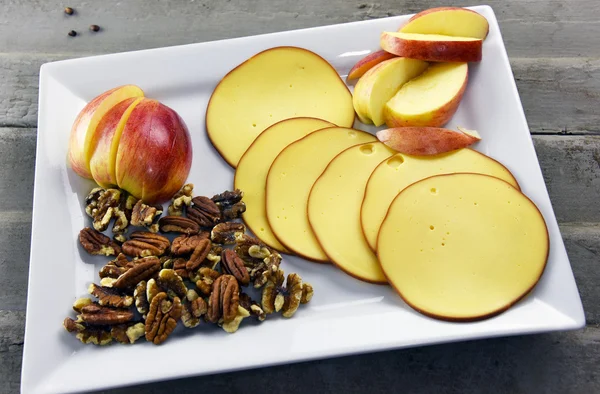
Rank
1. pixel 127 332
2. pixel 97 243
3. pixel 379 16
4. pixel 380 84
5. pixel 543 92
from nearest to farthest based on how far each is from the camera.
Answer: pixel 127 332 → pixel 97 243 → pixel 380 84 → pixel 543 92 → pixel 379 16

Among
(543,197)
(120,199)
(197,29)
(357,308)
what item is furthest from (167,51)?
(543,197)

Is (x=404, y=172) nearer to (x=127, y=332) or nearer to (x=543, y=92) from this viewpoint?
(x=543, y=92)

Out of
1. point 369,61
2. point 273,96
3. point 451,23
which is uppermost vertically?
point 451,23

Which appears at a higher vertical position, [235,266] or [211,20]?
[211,20]

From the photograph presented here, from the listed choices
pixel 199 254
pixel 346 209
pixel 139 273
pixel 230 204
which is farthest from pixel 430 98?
pixel 139 273

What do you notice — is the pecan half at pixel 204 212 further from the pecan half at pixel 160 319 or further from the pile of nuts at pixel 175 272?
the pecan half at pixel 160 319
